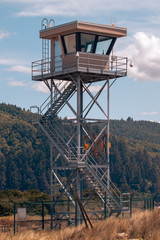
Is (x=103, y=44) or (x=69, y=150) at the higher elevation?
(x=103, y=44)

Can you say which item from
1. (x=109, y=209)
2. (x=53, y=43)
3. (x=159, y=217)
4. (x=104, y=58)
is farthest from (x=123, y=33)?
(x=159, y=217)

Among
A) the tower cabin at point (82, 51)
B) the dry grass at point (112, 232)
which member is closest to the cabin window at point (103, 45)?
the tower cabin at point (82, 51)

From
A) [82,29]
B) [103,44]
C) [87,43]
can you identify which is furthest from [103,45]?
[82,29]

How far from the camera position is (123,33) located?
46500 mm

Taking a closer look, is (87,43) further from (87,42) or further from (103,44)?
(103,44)

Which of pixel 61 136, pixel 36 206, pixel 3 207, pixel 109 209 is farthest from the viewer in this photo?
pixel 36 206

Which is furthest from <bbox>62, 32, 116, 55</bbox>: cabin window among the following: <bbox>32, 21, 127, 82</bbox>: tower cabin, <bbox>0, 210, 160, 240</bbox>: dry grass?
<bbox>0, 210, 160, 240</bbox>: dry grass

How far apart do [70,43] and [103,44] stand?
9.36 feet

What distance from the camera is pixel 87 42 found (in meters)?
45.8

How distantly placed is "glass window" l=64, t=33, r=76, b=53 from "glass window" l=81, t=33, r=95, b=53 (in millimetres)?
721

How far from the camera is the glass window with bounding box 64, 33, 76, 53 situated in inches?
1799

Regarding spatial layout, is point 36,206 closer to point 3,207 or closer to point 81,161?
point 3,207

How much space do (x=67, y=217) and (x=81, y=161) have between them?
5.16 metres

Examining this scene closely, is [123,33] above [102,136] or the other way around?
above
